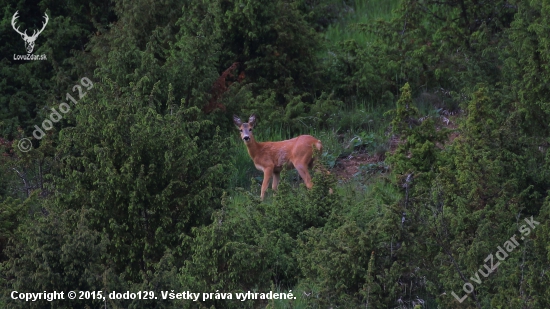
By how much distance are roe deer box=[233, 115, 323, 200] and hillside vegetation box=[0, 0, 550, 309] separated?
359 millimetres

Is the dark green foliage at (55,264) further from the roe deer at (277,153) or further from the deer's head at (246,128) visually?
the deer's head at (246,128)

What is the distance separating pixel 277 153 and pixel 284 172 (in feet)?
10.9

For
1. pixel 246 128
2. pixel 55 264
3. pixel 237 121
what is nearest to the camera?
pixel 55 264

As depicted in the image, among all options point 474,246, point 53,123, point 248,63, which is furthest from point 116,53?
point 474,246

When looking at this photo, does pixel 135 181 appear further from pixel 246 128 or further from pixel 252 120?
pixel 252 120

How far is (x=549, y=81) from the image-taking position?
12.6 metres

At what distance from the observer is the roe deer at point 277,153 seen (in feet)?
49.8

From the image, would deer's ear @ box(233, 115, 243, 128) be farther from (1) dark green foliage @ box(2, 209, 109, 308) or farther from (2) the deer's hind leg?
(1) dark green foliage @ box(2, 209, 109, 308)

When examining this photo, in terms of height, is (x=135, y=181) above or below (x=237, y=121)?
above

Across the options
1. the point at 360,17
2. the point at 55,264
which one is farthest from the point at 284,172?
the point at 360,17

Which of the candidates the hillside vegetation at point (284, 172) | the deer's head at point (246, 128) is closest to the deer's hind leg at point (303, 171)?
the hillside vegetation at point (284, 172)

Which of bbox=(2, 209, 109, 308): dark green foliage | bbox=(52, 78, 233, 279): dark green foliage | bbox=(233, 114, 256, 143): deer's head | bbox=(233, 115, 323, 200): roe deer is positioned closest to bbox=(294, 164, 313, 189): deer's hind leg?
bbox=(233, 115, 323, 200): roe deer

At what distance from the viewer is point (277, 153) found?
15516mm

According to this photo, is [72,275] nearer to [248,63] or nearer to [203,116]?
[203,116]
